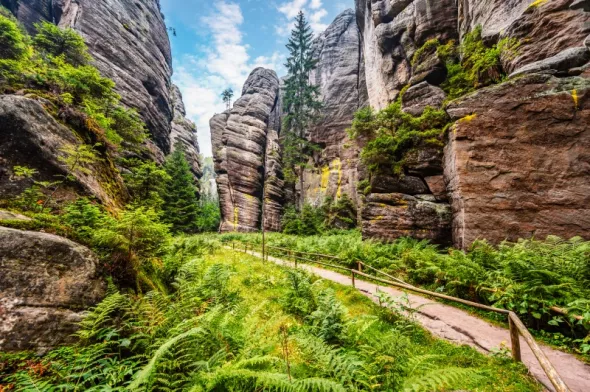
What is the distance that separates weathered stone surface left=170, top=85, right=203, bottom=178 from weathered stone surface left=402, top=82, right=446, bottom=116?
36439 mm

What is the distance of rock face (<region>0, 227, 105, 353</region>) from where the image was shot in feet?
8.66

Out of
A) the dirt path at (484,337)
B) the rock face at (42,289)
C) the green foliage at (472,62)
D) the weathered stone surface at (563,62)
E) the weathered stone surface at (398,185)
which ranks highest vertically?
the green foliage at (472,62)

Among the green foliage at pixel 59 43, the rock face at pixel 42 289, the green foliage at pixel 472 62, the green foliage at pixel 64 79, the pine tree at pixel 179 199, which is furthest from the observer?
the pine tree at pixel 179 199

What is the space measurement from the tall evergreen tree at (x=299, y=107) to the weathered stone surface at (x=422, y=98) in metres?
19.9

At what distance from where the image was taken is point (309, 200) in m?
34.7

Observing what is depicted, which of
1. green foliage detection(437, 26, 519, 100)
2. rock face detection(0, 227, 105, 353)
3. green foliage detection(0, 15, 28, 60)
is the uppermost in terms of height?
green foliage detection(437, 26, 519, 100)

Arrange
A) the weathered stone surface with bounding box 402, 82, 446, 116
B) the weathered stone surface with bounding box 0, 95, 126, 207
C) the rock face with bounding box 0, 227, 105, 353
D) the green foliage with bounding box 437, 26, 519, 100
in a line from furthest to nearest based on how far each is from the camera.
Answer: the weathered stone surface with bounding box 402, 82, 446, 116
the green foliage with bounding box 437, 26, 519, 100
the weathered stone surface with bounding box 0, 95, 126, 207
the rock face with bounding box 0, 227, 105, 353

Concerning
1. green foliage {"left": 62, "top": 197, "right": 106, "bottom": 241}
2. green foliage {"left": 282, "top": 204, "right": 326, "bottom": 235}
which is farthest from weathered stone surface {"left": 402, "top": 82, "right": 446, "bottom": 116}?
green foliage {"left": 62, "top": 197, "right": 106, "bottom": 241}

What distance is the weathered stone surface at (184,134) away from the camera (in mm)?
43656

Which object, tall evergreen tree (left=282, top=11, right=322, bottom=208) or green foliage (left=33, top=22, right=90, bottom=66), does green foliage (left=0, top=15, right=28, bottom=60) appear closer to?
green foliage (left=33, top=22, right=90, bottom=66)

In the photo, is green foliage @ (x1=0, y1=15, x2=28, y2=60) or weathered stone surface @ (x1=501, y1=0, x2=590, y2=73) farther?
green foliage @ (x1=0, y1=15, x2=28, y2=60)

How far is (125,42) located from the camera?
2861 cm

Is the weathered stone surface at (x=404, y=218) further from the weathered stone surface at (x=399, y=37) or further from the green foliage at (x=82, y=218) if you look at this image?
the green foliage at (x=82, y=218)

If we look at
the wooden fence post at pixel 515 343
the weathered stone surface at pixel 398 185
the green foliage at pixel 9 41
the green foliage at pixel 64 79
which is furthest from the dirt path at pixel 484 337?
the green foliage at pixel 9 41
